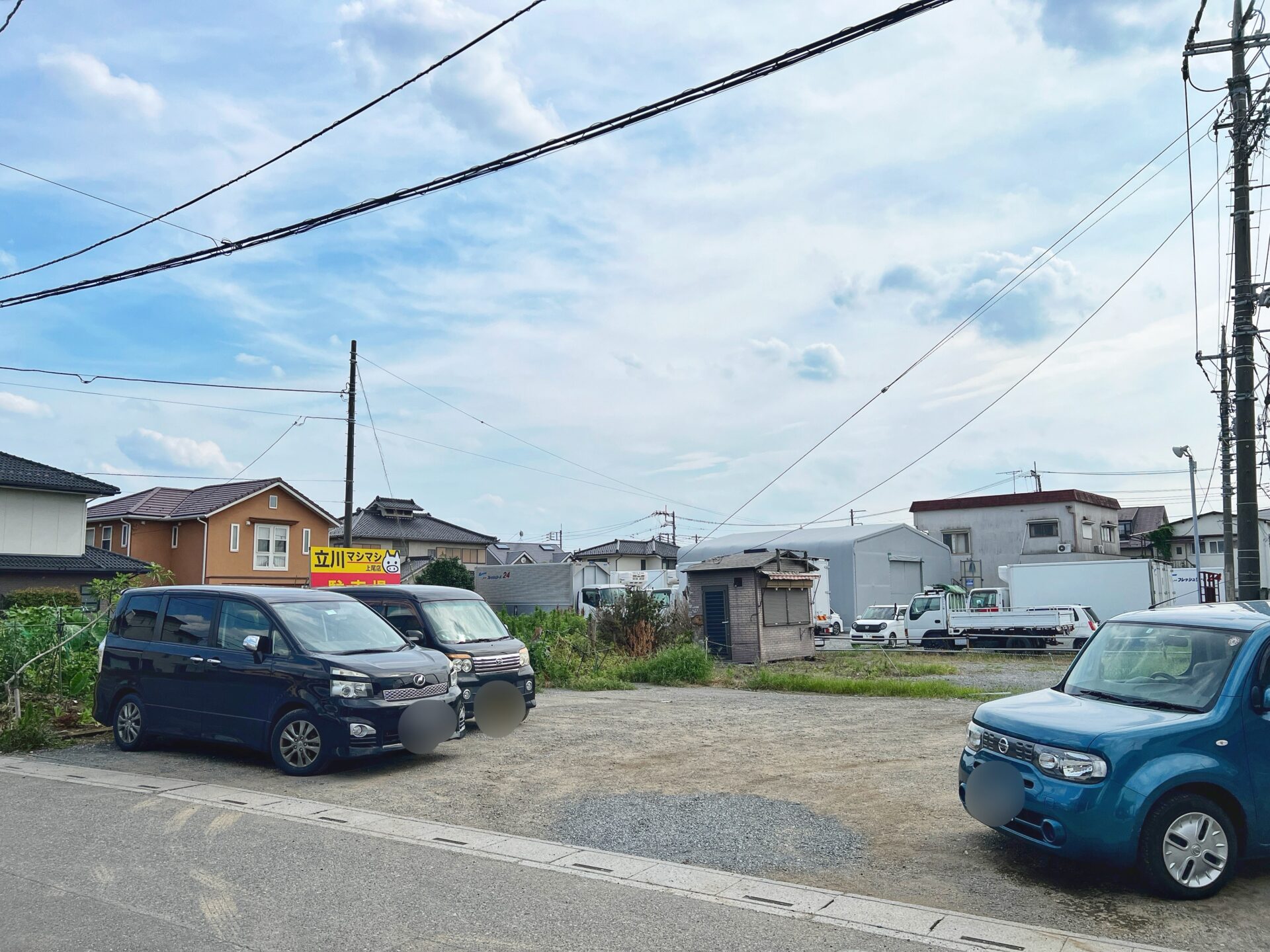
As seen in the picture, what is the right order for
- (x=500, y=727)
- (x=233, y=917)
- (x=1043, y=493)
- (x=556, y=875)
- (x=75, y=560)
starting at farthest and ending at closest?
(x=1043, y=493) → (x=75, y=560) → (x=500, y=727) → (x=556, y=875) → (x=233, y=917)

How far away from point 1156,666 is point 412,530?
56231 millimetres

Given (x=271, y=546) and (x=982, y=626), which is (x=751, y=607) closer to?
(x=982, y=626)

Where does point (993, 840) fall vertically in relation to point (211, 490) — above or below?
below

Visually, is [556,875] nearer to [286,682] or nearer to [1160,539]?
[286,682]

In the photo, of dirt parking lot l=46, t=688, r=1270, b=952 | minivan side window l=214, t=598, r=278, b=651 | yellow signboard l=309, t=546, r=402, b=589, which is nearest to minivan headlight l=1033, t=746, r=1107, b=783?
dirt parking lot l=46, t=688, r=1270, b=952

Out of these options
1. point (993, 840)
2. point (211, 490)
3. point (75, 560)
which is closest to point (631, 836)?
point (993, 840)

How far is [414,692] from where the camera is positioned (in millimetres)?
9320

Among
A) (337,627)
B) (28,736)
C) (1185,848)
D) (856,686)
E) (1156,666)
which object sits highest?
(337,627)

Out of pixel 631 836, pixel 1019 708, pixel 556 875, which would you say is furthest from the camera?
pixel 631 836

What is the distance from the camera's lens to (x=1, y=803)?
26.6ft

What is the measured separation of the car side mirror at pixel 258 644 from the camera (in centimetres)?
931

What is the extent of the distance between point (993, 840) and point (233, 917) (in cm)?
506

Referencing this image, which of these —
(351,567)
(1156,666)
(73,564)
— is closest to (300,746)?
(1156,666)

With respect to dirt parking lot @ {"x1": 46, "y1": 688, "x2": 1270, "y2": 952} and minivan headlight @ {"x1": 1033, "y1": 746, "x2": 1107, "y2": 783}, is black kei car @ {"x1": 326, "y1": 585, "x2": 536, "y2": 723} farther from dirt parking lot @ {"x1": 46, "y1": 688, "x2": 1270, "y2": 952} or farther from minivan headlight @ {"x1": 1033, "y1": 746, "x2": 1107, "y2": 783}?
minivan headlight @ {"x1": 1033, "y1": 746, "x2": 1107, "y2": 783}
